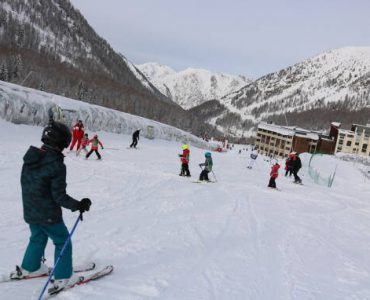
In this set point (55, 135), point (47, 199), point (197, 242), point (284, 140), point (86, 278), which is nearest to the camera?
point (55, 135)

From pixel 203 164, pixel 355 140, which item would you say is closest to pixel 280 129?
pixel 355 140

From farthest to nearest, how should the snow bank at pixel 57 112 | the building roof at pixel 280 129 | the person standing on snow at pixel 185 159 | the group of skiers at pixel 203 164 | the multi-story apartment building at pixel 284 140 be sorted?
the building roof at pixel 280 129 → the multi-story apartment building at pixel 284 140 → the snow bank at pixel 57 112 → the person standing on snow at pixel 185 159 → the group of skiers at pixel 203 164

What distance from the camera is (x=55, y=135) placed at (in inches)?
152

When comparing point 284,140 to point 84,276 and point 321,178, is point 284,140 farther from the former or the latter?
point 84,276

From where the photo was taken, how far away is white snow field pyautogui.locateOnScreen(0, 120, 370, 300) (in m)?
4.80

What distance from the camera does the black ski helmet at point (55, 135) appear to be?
384 centimetres

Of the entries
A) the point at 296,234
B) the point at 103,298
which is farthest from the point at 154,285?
the point at 296,234

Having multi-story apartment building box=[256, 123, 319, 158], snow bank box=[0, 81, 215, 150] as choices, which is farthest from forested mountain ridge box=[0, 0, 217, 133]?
snow bank box=[0, 81, 215, 150]

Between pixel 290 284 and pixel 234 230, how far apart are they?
8.96ft

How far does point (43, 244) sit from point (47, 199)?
627mm

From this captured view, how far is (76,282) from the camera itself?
170 inches

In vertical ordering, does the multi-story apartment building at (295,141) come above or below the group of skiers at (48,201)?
above

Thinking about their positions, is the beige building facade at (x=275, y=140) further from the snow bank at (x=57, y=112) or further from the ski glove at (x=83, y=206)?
the ski glove at (x=83, y=206)

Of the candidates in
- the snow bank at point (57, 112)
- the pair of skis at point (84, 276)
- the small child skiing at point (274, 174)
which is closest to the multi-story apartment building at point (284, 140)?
the snow bank at point (57, 112)
